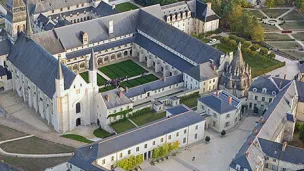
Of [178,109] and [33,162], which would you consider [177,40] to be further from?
[33,162]

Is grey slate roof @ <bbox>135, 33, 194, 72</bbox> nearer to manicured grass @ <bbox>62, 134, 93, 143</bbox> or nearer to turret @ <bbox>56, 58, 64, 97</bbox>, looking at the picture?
manicured grass @ <bbox>62, 134, 93, 143</bbox>

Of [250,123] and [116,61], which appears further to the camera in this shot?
[116,61]

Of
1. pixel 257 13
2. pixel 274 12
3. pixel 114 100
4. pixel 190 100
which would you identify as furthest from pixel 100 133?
→ pixel 274 12

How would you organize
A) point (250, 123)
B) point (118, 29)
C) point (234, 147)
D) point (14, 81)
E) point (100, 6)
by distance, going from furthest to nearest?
1. point (100, 6)
2. point (118, 29)
3. point (14, 81)
4. point (250, 123)
5. point (234, 147)

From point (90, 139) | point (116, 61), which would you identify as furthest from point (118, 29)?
point (90, 139)

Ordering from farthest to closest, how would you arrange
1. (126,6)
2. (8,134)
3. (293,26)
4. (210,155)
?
1. (126,6)
2. (293,26)
3. (8,134)
4. (210,155)

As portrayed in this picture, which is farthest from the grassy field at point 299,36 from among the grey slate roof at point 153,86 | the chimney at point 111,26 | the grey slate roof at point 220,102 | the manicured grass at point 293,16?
the chimney at point 111,26

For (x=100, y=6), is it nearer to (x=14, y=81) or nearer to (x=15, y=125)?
(x=14, y=81)
